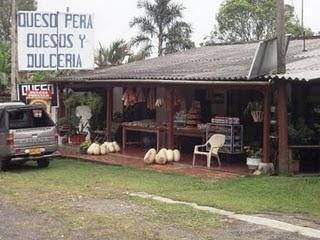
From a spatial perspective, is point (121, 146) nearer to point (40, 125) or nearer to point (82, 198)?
point (40, 125)

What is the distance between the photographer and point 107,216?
980cm

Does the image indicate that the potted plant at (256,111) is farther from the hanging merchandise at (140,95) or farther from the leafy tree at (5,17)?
the leafy tree at (5,17)

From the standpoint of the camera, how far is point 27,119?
56.6 ft

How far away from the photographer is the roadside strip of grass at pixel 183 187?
11.3 meters

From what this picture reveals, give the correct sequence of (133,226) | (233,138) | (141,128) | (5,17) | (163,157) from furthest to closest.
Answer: (5,17), (141,128), (163,157), (233,138), (133,226)

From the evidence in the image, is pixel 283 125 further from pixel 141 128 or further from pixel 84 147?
pixel 84 147

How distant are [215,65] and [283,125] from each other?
4.01 m

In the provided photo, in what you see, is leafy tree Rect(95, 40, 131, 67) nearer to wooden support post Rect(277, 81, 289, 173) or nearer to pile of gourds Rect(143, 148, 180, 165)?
pile of gourds Rect(143, 148, 180, 165)

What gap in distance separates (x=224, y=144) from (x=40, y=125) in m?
4.86

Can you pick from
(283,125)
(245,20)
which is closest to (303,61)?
(283,125)

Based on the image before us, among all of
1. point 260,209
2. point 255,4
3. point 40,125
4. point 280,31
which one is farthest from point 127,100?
point 255,4

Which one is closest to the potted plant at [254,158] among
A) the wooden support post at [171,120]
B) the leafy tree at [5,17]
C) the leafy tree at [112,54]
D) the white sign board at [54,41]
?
the wooden support post at [171,120]

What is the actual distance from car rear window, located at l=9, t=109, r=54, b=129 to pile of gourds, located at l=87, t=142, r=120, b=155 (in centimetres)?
280

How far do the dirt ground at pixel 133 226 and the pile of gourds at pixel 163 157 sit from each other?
684 centimetres
